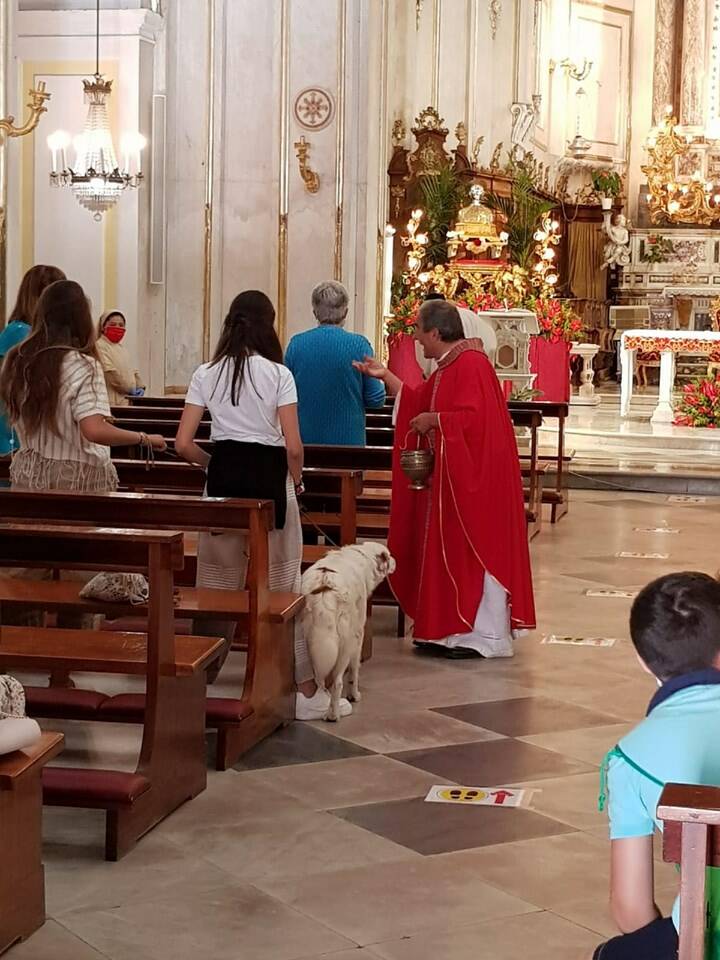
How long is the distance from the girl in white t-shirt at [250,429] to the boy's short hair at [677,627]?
338cm

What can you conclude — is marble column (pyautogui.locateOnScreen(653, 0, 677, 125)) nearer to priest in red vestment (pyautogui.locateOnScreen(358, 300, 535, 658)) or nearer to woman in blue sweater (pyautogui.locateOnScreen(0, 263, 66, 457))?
priest in red vestment (pyautogui.locateOnScreen(358, 300, 535, 658))

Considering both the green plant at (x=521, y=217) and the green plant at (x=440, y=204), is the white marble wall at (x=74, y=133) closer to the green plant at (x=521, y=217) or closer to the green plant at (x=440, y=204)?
the green plant at (x=440, y=204)

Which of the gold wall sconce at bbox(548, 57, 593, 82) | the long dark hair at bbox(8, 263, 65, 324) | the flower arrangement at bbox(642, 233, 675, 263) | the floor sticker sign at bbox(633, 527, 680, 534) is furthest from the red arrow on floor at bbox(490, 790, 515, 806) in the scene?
the flower arrangement at bbox(642, 233, 675, 263)

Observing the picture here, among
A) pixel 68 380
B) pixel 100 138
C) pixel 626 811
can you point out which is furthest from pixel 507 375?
pixel 626 811

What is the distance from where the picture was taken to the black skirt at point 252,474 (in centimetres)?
580

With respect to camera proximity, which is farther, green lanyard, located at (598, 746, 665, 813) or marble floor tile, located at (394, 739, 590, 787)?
marble floor tile, located at (394, 739, 590, 787)

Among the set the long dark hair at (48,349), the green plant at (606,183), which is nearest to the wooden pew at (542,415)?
the long dark hair at (48,349)

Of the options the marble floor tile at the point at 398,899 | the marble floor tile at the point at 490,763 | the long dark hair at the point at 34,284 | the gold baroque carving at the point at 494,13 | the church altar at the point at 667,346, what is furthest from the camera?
the gold baroque carving at the point at 494,13

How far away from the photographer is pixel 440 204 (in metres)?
19.4

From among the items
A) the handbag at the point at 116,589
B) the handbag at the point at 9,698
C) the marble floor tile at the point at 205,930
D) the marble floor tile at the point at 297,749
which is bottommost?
the marble floor tile at the point at 297,749

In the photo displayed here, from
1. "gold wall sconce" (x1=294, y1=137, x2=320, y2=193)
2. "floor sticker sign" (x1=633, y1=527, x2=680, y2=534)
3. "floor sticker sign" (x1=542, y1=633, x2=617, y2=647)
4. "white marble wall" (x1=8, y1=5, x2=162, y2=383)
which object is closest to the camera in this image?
"floor sticker sign" (x1=542, y1=633, x2=617, y2=647)

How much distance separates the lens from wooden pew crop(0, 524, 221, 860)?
4.25 meters

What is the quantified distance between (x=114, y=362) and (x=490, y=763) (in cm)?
598

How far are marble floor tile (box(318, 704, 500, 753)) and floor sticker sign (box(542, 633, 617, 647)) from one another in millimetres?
1640
